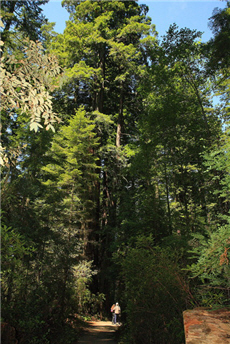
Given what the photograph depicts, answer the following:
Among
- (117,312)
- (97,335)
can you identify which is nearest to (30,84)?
(97,335)

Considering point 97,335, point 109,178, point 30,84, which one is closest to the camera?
point 30,84

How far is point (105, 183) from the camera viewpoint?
1758 cm

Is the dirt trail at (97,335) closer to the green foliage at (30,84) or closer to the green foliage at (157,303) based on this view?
the green foliage at (157,303)

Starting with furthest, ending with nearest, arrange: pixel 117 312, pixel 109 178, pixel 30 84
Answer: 1. pixel 109 178
2. pixel 117 312
3. pixel 30 84

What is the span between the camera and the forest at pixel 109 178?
14.0 ft

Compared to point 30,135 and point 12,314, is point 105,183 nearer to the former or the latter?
point 30,135

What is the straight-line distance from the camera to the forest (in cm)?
427

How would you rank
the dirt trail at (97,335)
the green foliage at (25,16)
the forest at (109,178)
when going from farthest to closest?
the green foliage at (25,16) < the dirt trail at (97,335) < the forest at (109,178)

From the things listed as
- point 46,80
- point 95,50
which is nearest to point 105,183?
point 95,50

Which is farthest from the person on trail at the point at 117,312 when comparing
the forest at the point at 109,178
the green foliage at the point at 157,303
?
the green foliage at the point at 157,303

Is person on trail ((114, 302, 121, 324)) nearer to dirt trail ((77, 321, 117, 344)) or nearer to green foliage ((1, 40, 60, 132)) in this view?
dirt trail ((77, 321, 117, 344))

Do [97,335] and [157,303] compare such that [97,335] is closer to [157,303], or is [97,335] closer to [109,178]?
[157,303]

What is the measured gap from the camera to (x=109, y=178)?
17125mm

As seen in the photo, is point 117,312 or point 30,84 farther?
point 117,312
